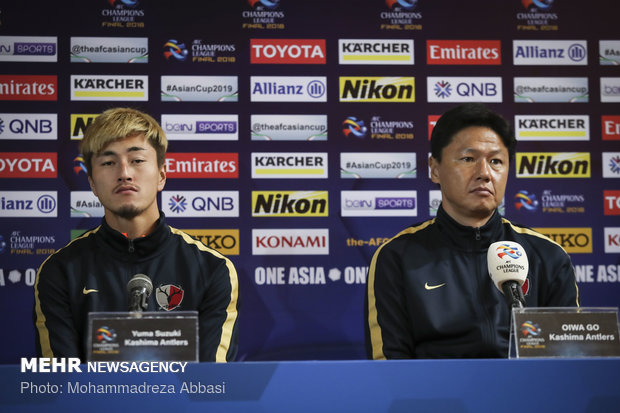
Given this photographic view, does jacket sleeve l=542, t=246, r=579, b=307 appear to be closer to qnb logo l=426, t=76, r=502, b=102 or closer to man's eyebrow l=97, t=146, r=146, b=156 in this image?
man's eyebrow l=97, t=146, r=146, b=156

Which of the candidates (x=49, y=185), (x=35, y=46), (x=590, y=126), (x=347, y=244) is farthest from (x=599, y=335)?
(x=35, y=46)

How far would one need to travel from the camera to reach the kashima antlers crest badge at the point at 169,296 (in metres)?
1.90

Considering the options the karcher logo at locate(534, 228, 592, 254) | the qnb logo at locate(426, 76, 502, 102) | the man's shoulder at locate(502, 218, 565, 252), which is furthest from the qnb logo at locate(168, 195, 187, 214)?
the karcher logo at locate(534, 228, 592, 254)

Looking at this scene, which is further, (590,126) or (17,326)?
(590,126)

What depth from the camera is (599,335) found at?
1.16m

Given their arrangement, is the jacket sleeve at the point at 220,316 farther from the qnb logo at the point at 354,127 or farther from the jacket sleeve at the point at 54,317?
the qnb logo at the point at 354,127

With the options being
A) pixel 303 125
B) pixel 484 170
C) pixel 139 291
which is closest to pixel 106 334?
pixel 139 291

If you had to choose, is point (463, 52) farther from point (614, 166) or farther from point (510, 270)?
point (510, 270)

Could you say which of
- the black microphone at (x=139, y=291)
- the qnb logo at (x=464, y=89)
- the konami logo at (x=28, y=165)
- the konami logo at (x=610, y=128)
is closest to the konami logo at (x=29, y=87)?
the konami logo at (x=28, y=165)

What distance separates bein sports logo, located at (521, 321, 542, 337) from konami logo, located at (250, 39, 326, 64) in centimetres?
238

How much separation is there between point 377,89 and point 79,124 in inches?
61.4

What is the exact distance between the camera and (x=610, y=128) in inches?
133

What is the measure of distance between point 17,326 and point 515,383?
2.77 m

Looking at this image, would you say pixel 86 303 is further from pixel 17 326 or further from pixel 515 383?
pixel 17 326
